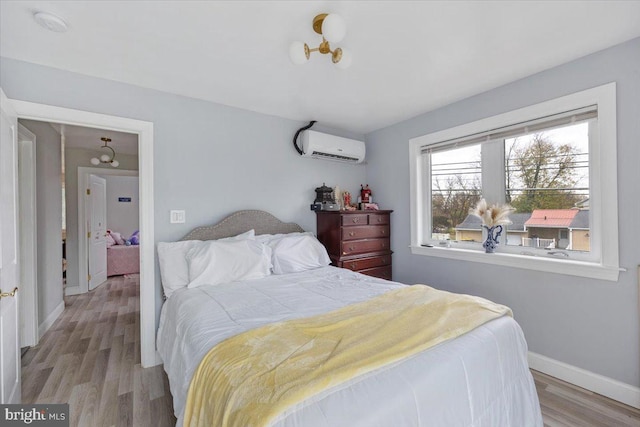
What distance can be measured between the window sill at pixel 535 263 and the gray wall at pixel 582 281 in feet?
0.16

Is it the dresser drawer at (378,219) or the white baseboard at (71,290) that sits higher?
the dresser drawer at (378,219)

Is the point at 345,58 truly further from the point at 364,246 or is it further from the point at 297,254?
the point at 364,246

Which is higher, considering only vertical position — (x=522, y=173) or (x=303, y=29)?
(x=303, y=29)

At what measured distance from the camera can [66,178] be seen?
4625 mm

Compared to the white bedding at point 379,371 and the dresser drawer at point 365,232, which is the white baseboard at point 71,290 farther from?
the dresser drawer at point 365,232

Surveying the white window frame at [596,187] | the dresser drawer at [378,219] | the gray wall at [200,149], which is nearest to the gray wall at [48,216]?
the gray wall at [200,149]

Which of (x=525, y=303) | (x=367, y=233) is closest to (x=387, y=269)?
(x=367, y=233)

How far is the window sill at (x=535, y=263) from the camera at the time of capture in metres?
1.96

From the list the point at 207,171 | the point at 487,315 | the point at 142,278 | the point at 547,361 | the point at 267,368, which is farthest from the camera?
the point at 207,171

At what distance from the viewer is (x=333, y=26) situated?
1424mm

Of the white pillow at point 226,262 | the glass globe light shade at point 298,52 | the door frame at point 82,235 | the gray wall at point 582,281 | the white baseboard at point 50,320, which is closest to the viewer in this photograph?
the glass globe light shade at point 298,52

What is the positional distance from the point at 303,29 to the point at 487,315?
1972 millimetres

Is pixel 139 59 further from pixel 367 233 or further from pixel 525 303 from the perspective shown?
pixel 525 303

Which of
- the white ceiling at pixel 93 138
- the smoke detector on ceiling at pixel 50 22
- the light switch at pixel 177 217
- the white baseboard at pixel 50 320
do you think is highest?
the white ceiling at pixel 93 138
